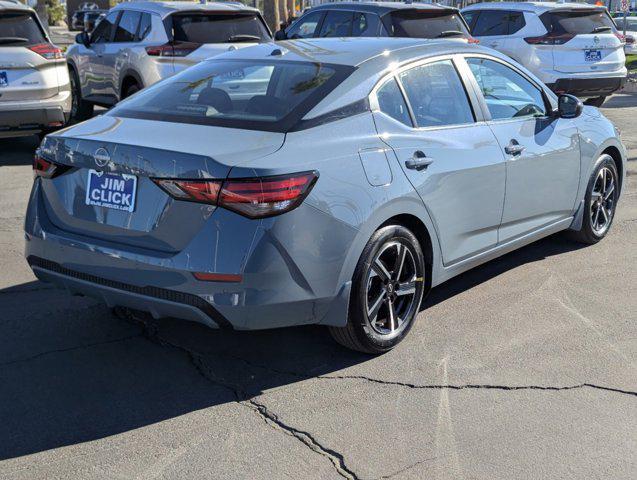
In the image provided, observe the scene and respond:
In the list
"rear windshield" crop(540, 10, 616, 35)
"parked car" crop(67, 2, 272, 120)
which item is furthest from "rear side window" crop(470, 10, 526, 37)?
"parked car" crop(67, 2, 272, 120)

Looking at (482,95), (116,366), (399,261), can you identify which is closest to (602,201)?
(482,95)

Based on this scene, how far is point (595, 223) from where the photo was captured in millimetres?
6758

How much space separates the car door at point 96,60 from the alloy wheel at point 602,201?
25.1 feet

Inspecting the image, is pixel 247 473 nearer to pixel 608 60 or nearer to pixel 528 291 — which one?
pixel 528 291

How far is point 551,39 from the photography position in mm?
14070

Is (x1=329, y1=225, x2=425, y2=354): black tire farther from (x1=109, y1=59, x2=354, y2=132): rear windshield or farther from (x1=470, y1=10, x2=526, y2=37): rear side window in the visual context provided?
(x1=470, y1=10, x2=526, y2=37): rear side window

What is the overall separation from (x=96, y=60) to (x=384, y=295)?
895 centimetres

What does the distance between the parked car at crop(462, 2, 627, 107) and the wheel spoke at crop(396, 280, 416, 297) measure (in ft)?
33.0

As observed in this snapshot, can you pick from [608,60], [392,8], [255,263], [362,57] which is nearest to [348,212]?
[255,263]

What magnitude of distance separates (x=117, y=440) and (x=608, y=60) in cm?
1243

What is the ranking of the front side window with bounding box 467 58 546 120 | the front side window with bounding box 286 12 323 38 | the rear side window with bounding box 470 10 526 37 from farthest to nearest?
the rear side window with bounding box 470 10 526 37 → the front side window with bounding box 286 12 323 38 → the front side window with bounding box 467 58 546 120

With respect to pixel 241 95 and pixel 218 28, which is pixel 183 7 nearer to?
pixel 218 28

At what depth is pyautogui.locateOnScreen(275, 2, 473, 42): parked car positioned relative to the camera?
1191cm

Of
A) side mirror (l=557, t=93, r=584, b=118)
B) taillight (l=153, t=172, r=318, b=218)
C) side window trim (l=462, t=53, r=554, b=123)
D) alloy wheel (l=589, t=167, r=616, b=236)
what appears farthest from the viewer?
alloy wheel (l=589, t=167, r=616, b=236)
